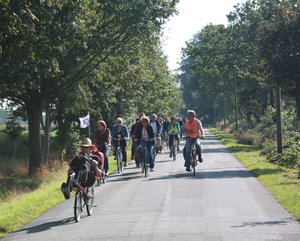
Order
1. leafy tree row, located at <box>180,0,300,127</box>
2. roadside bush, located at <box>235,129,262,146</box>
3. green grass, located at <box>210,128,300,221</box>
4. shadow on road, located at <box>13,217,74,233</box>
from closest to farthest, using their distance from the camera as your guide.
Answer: shadow on road, located at <box>13,217,74,233</box> → green grass, located at <box>210,128,300,221</box> → leafy tree row, located at <box>180,0,300,127</box> → roadside bush, located at <box>235,129,262,146</box>

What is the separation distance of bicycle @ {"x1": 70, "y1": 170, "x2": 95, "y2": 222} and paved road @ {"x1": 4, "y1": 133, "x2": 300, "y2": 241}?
0.19m

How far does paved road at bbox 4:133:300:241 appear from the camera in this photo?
31.3ft

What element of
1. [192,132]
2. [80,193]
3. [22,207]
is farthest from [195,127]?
[80,193]

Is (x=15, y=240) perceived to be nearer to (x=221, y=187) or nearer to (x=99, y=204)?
(x=99, y=204)

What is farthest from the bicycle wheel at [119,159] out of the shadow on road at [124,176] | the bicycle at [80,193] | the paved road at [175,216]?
the bicycle at [80,193]

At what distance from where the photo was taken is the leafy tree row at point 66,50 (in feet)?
46.3

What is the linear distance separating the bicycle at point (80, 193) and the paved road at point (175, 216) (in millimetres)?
187

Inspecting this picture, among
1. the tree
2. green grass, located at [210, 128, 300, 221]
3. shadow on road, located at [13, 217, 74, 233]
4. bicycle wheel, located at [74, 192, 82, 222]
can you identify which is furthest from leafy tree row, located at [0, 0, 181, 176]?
green grass, located at [210, 128, 300, 221]

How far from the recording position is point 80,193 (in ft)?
37.9

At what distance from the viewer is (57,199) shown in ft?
49.4

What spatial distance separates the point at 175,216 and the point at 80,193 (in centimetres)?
184

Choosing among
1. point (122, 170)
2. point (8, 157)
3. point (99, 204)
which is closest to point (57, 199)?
point (99, 204)

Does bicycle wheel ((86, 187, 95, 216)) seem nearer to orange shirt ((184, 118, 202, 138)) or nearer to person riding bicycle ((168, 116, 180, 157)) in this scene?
orange shirt ((184, 118, 202, 138))

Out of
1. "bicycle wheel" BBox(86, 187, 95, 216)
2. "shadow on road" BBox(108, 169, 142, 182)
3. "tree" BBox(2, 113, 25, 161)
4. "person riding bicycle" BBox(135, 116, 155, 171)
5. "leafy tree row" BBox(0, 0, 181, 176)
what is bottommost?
"shadow on road" BBox(108, 169, 142, 182)
